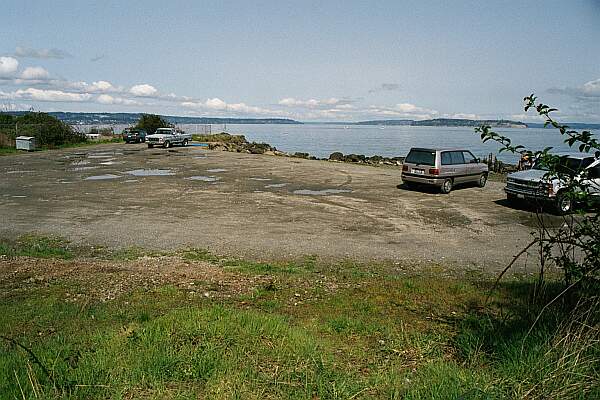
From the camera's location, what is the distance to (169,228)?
12.5 metres

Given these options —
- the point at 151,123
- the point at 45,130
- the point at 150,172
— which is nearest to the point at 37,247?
the point at 150,172

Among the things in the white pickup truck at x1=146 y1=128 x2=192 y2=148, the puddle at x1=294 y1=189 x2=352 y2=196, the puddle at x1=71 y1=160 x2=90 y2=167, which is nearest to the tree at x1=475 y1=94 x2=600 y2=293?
the puddle at x1=294 y1=189 x2=352 y2=196

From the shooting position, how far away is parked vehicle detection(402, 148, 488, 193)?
1969cm

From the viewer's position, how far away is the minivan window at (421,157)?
65.5ft

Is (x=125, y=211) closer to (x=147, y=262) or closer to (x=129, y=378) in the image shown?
(x=147, y=262)

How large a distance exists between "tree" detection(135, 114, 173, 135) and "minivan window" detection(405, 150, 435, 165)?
47.7 m

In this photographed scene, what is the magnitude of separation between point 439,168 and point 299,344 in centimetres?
1615

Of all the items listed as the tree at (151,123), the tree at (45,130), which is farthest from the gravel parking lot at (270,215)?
the tree at (151,123)

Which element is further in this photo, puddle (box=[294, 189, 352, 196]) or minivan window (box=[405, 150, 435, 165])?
minivan window (box=[405, 150, 435, 165])

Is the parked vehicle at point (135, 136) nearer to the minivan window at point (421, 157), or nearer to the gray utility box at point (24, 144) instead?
the gray utility box at point (24, 144)

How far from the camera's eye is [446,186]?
65.4 ft

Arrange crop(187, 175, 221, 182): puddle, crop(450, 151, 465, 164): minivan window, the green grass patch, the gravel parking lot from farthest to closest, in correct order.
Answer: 1. crop(187, 175, 221, 182): puddle
2. crop(450, 151, 465, 164): minivan window
3. the gravel parking lot
4. the green grass patch

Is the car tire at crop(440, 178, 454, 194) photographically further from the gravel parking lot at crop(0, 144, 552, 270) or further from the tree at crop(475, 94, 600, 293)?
the tree at crop(475, 94, 600, 293)

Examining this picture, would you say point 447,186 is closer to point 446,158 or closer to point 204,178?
point 446,158
